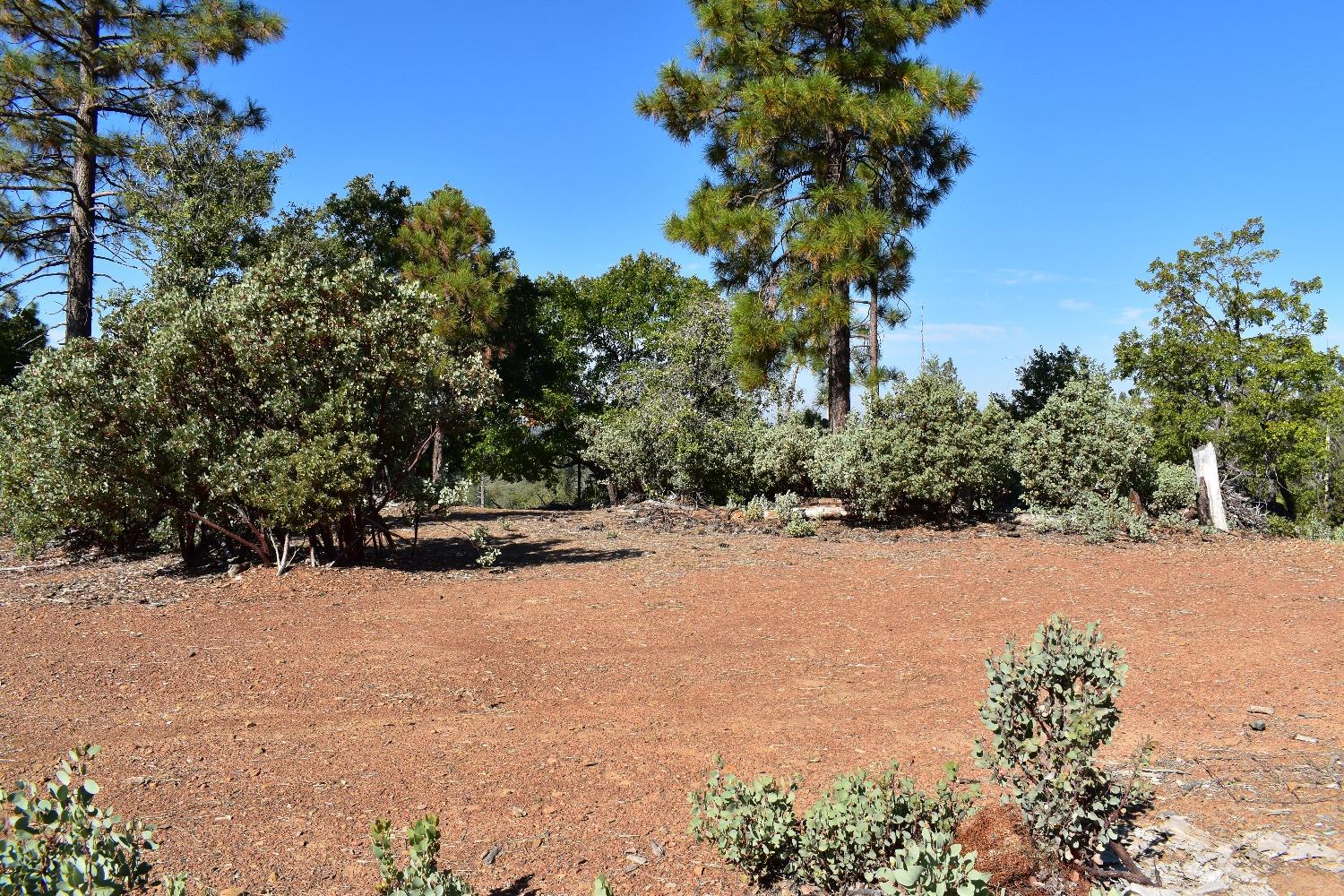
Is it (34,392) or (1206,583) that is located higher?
(34,392)

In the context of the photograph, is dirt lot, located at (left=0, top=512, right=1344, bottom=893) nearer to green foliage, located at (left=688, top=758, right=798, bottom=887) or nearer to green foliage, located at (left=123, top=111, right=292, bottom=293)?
green foliage, located at (left=688, top=758, right=798, bottom=887)

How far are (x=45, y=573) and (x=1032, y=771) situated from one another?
950 centimetres

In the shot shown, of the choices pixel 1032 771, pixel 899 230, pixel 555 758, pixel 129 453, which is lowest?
pixel 555 758

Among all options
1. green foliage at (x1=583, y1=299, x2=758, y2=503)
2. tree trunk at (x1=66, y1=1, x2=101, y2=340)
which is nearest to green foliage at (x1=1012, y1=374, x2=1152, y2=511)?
green foliage at (x1=583, y1=299, x2=758, y2=503)

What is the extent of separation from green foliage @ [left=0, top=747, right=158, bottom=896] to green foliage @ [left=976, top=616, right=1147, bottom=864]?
2.52m

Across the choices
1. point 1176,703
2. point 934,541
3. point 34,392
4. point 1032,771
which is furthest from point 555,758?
point 934,541

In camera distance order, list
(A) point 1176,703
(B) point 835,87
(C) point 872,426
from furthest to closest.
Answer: (B) point 835,87 → (C) point 872,426 → (A) point 1176,703

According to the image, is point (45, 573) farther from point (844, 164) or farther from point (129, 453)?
point (844, 164)

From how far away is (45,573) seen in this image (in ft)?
28.3

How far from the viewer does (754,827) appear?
8.87 ft

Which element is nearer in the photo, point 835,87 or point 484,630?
point 484,630

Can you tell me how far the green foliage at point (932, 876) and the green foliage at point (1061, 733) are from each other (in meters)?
0.66

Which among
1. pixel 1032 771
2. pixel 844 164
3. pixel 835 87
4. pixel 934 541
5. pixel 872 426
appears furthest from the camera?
pixel 844 164

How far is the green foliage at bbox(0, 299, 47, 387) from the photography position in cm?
1753
